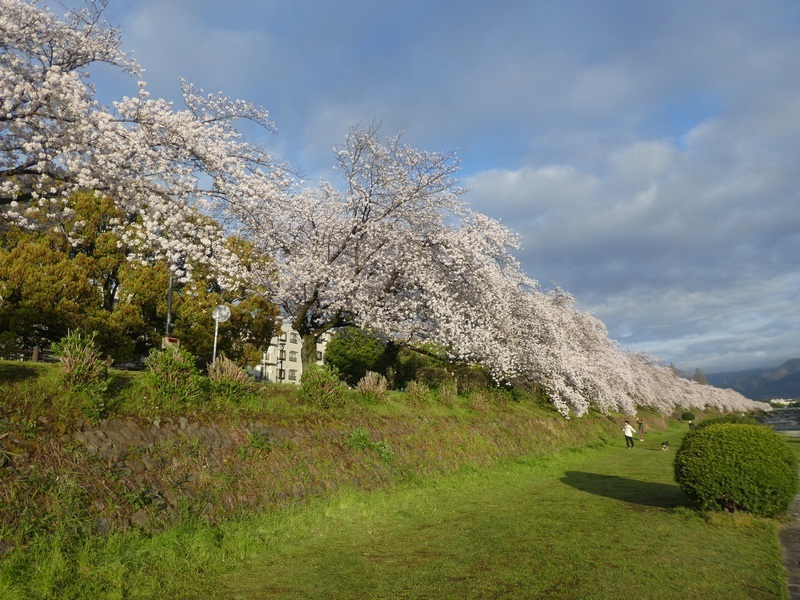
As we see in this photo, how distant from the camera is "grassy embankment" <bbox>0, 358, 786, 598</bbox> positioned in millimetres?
6734

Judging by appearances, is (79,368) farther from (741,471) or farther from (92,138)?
(741,471)

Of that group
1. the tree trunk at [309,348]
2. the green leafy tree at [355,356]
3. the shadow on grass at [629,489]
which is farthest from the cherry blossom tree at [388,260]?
the green leafy tree at [355,356]

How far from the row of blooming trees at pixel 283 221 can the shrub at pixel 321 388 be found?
4.35 m

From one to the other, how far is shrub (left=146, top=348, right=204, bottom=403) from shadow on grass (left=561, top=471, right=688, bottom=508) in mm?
11216

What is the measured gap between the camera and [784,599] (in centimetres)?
624

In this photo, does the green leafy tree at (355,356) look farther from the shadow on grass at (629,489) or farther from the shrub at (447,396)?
the shadow on grass at (629,489)

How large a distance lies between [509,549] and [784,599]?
3820 mm

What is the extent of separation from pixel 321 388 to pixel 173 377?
4863mm

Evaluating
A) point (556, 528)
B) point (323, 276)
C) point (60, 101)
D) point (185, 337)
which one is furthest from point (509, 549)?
point (185, 337)

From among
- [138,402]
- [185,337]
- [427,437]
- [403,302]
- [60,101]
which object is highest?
[60,101]

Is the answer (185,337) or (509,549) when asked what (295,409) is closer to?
(509,549)

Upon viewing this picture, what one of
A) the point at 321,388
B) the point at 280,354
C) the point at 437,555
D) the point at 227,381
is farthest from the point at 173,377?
the point at 280,354

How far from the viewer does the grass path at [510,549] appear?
6.86 meters

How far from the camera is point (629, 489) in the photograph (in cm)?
1540
